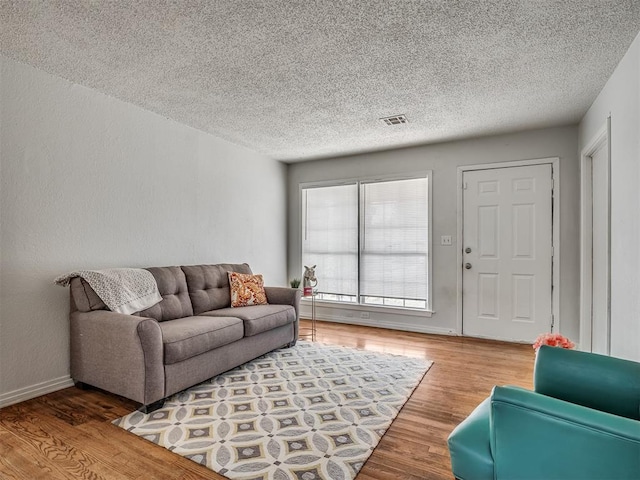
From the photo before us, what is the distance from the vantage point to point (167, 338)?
238cm

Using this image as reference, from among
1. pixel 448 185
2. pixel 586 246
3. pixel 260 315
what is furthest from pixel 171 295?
pixel 586 246

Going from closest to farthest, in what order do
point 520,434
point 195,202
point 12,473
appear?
1. point 520,434
2. point 12,473
3. point 195,202

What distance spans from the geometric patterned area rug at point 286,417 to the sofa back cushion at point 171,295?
689mm

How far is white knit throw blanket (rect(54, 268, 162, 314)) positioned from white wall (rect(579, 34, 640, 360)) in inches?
133

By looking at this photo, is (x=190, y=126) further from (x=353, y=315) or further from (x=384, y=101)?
(x=353, y=315)

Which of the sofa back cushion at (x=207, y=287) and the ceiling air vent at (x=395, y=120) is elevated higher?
the ceiling air vent at (x=395, y=120)

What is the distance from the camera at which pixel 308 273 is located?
455 centimetres

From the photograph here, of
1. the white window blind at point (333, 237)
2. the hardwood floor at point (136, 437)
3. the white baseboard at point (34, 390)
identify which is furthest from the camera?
the white window blind at point (333, 237)

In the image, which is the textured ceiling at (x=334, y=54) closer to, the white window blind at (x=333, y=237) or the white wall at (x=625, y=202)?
the white wall at (x=625, y=202)

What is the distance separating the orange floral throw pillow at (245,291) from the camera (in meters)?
3.62

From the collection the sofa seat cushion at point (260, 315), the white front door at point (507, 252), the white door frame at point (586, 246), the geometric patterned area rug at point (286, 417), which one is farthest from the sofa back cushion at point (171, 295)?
the white door frame at point (586, 246)

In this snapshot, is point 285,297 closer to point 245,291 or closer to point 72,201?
point 245,291

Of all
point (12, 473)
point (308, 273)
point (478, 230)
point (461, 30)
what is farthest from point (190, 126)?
point (478, 230)

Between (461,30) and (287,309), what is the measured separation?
275cm
